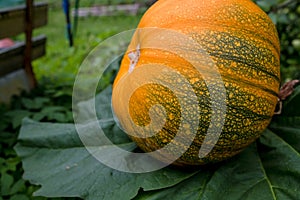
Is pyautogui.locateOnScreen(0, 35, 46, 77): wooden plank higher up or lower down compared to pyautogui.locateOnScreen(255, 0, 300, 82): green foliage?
lower down

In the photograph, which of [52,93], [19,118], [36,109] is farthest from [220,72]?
[52,93]

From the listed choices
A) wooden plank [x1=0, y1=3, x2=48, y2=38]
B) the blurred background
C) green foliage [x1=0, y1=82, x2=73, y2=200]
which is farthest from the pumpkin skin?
wooden plank [x1=0, y1=3, x2=48, y2=38]

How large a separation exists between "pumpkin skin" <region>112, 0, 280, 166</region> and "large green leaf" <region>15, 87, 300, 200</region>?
3.6 inches

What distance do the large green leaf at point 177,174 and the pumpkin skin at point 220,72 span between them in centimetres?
9

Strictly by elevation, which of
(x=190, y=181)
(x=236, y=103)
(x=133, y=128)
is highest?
(x=236, y=103)

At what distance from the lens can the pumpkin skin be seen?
47.6 inches

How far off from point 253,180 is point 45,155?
0.84 meters

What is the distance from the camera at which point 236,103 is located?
122cm

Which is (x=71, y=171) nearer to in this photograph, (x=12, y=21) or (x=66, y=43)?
(x=12, y=21)

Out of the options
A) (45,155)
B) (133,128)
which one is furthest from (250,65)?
(45,155)

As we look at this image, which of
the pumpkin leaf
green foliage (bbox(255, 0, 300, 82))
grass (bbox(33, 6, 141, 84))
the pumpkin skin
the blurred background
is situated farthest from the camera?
grass (bbox(33, 6, 141, 84))

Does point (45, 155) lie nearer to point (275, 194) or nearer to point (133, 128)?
point (133, 128)

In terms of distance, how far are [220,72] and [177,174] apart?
1.29ft

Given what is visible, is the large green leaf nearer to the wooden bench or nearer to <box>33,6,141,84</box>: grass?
the wooden bench
